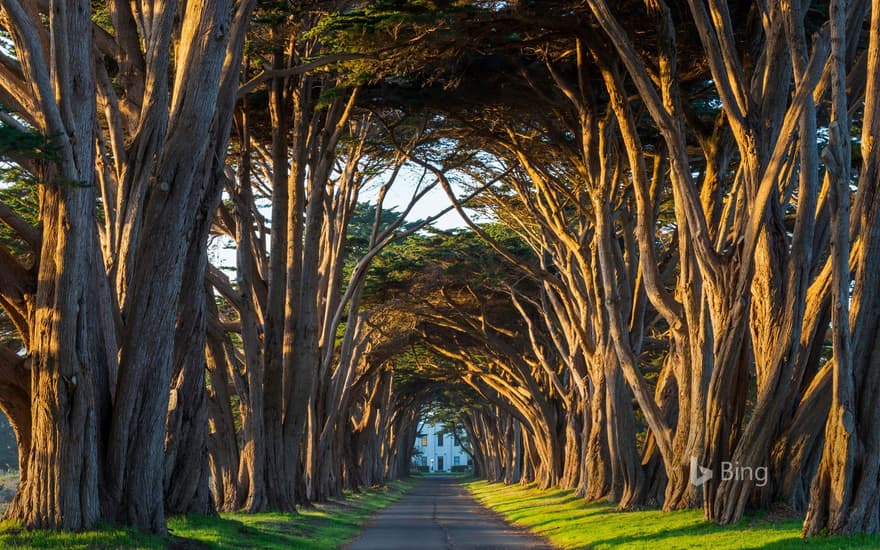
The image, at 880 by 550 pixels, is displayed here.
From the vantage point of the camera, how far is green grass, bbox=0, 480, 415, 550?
34.6ft

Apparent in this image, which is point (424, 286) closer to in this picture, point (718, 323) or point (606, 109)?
point (606, 109)

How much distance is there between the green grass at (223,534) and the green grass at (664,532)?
12.5ft

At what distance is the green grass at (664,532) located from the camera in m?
12.3

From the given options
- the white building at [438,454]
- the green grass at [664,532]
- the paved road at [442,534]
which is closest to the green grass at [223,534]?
the paved road at [442,534]

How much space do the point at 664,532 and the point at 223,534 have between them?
614 cm

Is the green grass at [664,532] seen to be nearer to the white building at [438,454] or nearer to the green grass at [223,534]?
the green grass at [223,534]

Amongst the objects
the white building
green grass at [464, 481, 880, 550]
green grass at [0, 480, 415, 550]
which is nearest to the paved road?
green grass at [0, 480, 415, 550]

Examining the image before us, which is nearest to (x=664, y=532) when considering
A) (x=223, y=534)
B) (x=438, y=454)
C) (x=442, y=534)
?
(x=442, y=534)

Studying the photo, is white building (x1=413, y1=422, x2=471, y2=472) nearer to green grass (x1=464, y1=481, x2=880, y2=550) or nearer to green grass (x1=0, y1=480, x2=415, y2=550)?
green grass (x1=0, y1=480, x2=415, y2=550)

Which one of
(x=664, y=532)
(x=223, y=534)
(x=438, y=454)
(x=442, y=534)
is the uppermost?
(x=438, y=454)

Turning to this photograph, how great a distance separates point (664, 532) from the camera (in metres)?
15.7

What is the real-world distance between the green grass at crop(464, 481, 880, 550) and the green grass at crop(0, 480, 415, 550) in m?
3.80

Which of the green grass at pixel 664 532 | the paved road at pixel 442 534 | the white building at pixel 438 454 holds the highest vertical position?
the white building at pixel 438 454

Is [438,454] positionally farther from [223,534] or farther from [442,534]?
[223,534]
